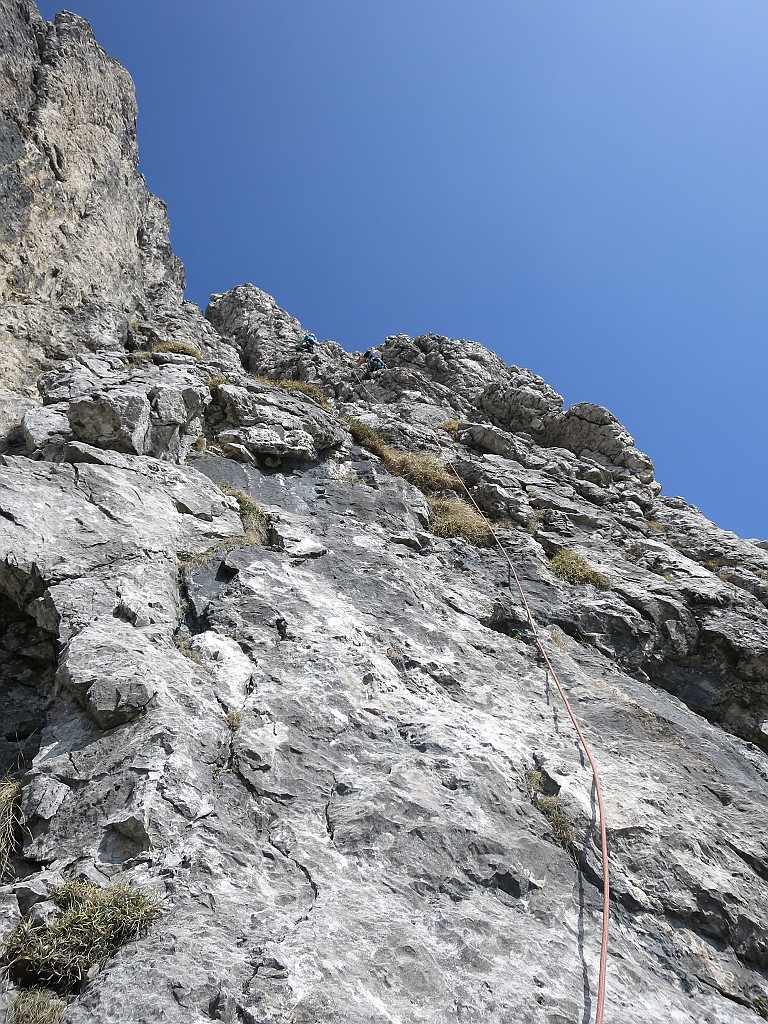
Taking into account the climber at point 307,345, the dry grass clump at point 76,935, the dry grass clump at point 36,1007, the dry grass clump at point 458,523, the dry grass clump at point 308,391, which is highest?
the climber at point 307,345

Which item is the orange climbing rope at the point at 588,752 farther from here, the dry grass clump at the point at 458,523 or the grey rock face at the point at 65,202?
the grey rock face at the point at 65,202

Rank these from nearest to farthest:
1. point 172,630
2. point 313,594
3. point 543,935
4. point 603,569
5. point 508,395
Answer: point 543,935 < point 172,630 < point 313,594 < point 603,569 < point 508,395

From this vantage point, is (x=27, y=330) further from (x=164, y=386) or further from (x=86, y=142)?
(x=86, y=142)

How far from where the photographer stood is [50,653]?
21.3ft

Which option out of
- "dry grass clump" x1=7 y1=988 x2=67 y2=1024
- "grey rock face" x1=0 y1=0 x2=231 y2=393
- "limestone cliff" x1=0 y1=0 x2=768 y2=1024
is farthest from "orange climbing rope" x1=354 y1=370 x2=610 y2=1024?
"grey rock face" x1=0 y1=0 x2=231 y2=393

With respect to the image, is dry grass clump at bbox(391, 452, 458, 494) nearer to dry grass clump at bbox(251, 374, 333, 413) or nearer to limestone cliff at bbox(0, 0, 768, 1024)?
limestone cliff at bbox(0, 0, 768, 1024)

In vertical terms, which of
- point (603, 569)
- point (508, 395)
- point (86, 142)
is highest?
point (508, 395)

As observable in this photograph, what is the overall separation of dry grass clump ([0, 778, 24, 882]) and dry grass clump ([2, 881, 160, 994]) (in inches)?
28.3

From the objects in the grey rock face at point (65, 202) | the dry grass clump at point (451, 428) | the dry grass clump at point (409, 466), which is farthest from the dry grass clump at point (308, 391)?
the dry grass clump at point (451, 428)

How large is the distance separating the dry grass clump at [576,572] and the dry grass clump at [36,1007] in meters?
10.2

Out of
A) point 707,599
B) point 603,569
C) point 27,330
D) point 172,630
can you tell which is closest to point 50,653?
point 172,630

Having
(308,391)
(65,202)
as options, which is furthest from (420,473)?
(65,202)

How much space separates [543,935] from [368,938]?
Result: 163 centimetres

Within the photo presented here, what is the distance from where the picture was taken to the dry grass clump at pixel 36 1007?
3.32 m
